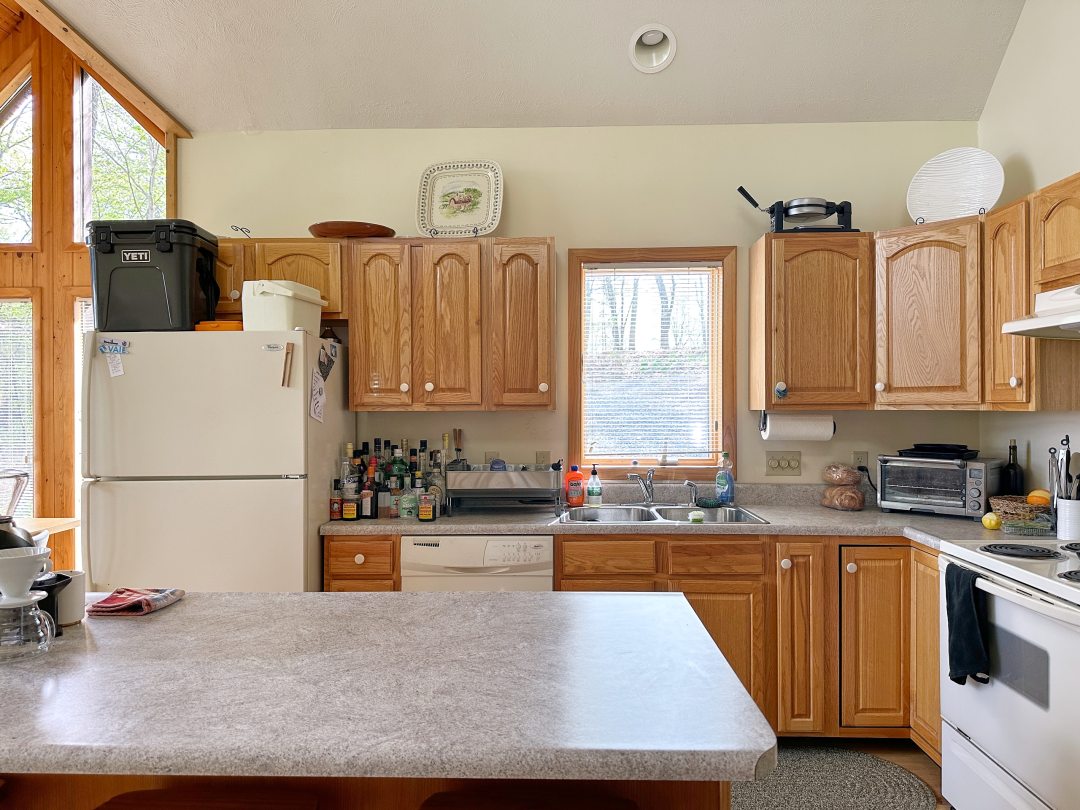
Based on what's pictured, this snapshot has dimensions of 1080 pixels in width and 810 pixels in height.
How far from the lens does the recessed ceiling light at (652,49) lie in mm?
3080

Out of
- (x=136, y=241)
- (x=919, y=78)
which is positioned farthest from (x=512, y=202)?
(x=919, y=78)

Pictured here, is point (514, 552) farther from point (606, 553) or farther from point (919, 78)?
point (919, 78)

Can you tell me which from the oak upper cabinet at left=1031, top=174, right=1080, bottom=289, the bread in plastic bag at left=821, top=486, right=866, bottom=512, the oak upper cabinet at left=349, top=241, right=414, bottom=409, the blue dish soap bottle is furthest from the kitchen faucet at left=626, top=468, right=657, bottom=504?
the oak upper cabinet at left=1031, top=174, right=1080, bottom=289

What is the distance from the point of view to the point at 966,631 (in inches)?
85.0

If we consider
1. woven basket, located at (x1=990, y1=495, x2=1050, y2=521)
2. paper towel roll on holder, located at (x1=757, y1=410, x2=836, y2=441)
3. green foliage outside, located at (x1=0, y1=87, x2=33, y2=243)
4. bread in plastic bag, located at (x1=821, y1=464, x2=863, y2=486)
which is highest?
green foliage outside, located at (x1=0, y1=87, x2=33, y2=243)

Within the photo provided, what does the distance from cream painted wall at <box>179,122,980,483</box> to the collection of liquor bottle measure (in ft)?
0.48

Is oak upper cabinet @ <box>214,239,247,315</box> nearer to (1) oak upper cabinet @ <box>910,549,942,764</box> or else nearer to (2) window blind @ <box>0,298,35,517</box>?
(2) window blind @ <box>0,298,35,517</box>

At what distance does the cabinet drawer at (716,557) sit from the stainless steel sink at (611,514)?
384 mm

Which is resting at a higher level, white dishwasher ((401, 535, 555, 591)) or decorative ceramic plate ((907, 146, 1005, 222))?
decorative ceramic plate ((907, 146, 1005, 222))

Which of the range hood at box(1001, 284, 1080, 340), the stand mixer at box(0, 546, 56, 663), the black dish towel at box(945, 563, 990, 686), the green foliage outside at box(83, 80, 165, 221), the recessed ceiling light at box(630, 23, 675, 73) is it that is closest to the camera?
the stand mixer at box(0, 546, 56, 663)

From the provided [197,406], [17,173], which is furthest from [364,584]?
[17,173]

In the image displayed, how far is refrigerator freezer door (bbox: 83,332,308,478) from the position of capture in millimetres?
2730

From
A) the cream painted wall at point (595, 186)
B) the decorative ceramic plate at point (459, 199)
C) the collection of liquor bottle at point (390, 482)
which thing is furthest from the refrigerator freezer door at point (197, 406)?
the decorative ceramic plate at point (459, 199)

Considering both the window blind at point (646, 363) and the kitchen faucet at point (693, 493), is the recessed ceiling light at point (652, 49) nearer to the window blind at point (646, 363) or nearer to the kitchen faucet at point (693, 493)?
the window blind at point (646, 363)
